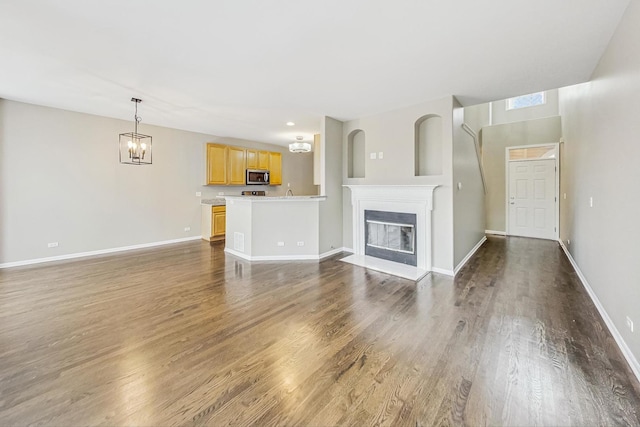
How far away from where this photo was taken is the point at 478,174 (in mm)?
5703

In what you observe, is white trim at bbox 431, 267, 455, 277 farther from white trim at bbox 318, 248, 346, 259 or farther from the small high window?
the small high window

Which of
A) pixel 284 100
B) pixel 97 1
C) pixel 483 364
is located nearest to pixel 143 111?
pixel 284 100

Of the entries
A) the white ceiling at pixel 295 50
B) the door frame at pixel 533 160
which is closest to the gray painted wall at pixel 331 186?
the white ceiling at pixel 295 50

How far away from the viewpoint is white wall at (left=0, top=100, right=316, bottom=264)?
169 inches

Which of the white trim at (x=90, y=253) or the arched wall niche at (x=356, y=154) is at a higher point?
the arched wall niche at (x=356, y=154)

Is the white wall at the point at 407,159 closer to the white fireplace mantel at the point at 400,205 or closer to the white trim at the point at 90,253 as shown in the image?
the white fireplace mantel at the point at 400,205

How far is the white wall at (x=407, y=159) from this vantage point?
13.0 ft

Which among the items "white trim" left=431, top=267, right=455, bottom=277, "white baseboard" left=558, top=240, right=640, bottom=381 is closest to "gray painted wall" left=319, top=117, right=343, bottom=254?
"white trim" left=431, top=267, right=455, bottom=277

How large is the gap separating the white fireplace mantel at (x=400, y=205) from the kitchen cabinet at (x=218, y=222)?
131 inches

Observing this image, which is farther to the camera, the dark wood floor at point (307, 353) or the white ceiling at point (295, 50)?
the white ceiling at point (295, 50)

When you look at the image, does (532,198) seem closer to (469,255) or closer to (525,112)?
(525,112)

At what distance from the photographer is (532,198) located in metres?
6.55

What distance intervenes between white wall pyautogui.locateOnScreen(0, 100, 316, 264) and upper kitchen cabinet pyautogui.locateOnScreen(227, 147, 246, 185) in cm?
70

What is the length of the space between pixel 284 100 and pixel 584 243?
465 centimetres
